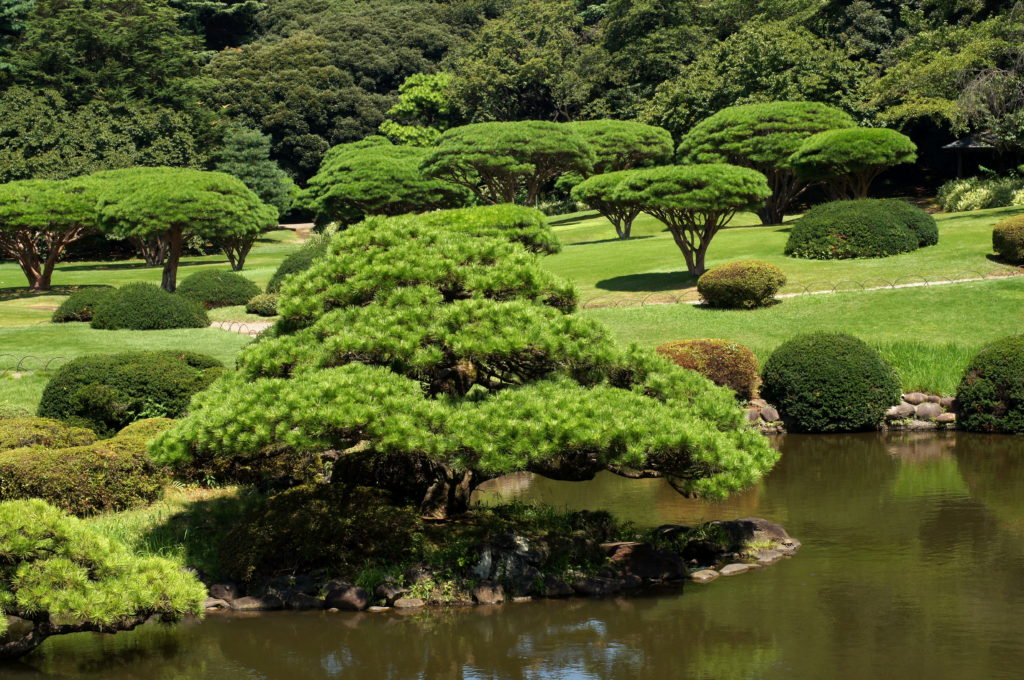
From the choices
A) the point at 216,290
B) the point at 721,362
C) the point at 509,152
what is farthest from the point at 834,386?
the point at 509,152

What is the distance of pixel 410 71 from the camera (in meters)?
90.4

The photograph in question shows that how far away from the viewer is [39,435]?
1538cm

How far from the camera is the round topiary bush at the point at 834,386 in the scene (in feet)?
67.8

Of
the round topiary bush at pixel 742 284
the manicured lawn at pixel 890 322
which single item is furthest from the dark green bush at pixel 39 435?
the round topiary bush at pixel 742 284

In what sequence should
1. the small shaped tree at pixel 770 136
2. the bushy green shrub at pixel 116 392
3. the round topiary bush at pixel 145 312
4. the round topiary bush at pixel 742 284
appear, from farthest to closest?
the small shaped tree at pixel 770 136
the round topiary bush at pixel 145 312
the round topiary bush at pixel 742 284
the bushy green shrub at pixel 116 392

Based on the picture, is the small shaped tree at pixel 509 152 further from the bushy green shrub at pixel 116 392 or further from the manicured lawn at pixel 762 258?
the bushy green shrub at pixel 116 392

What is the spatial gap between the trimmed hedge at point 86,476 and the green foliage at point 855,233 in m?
25.8

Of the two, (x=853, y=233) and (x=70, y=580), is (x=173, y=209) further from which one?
(x=70, y=580)

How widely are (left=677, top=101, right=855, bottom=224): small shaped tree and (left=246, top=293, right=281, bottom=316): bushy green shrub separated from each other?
2362 cm

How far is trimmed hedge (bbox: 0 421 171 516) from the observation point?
1333 cm

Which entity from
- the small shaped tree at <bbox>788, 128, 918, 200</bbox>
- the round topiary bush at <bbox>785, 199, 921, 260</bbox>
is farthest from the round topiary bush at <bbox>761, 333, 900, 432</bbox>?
the small shaped tree at <bbox>788, 128, 918, 200</bbox>

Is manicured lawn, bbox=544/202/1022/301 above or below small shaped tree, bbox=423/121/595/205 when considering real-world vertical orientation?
below

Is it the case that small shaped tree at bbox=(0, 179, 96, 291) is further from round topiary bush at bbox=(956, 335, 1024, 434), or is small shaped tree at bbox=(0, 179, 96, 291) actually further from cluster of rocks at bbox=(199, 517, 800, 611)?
round topiary bush at bbox=(956, 335, 1024, 434)

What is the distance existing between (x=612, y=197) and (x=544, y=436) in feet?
80.0
